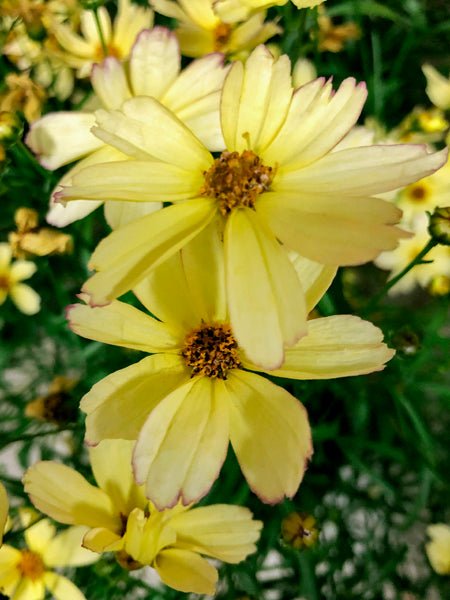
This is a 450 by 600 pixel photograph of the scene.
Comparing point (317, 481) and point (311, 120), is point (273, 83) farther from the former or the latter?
point (317, 481)

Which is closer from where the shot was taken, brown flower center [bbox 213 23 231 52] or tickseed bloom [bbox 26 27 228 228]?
tickseed bloom [bbox 26 27 228 228]

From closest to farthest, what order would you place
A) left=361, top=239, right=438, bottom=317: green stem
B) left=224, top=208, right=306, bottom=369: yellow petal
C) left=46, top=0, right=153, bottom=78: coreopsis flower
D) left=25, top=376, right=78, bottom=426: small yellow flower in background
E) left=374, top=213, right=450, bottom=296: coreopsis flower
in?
left=224, top=208, right=306, bottom=369: yellow petal < left=361, top=239, right=438, bottom=317: green stem < left=25, top=376, right=78, bottom=426: small yellow flower in background < left=46, top=0, right=153, bottom=78: coreopsis flower < left=374, top=213, right=450, bottom=296: coreopsis flower

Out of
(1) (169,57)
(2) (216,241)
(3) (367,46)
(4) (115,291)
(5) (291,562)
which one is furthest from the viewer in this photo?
(3) (367,46)

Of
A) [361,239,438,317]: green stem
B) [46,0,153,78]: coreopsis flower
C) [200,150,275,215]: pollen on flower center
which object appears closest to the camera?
[200,150,275,215]: pollen on flower center

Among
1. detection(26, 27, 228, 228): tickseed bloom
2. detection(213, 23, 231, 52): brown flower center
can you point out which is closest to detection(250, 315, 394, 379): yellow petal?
detection(26, 27, 228, 228): tickseed bloom

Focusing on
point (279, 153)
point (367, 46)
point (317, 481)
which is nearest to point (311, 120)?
point (279, 153)

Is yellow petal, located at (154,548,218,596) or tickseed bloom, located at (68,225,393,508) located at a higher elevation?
tickseed bloom, located at (68,225,393,508)

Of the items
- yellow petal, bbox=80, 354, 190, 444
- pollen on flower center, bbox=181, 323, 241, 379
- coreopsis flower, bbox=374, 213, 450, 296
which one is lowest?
coreopsis flower, bbox=374, 213, 450, 296

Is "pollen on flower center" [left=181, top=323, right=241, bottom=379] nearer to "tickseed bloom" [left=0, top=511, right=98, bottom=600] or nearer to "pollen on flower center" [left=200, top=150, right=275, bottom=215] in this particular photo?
"pollen on flower center" [left=200, top=150, right=275, bottom=215]
